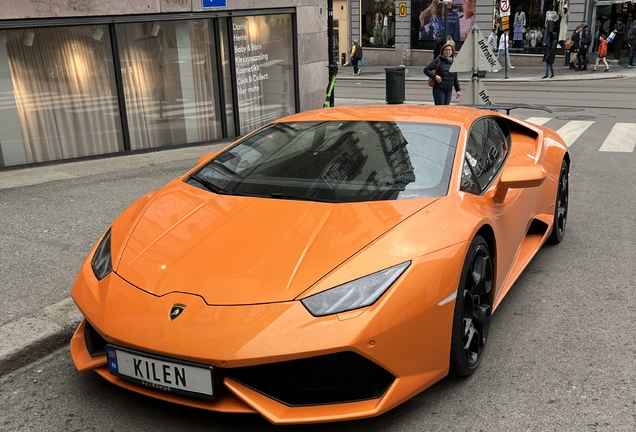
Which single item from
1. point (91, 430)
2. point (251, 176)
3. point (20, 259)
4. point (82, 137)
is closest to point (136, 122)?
point (82, 137)

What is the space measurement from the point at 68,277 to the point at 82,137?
18.4 ft

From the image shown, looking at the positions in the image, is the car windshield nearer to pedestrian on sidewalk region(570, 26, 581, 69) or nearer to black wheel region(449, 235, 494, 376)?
black wheel region(449, 235, 494, 376)

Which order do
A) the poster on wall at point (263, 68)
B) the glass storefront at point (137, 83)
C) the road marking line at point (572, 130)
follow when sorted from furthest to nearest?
the poster on wall at point (263, 68) < the road marking line at point (572, 130) < the glass storefront at point (137, 83)

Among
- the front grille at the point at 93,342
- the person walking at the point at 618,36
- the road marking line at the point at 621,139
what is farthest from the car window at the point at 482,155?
the person walking at the point at 618,36

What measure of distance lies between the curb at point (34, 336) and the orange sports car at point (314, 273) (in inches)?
24.4

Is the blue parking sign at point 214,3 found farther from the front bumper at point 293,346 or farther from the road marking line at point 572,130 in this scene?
the front bumper at point 293,346

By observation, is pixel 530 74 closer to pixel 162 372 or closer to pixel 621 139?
pixel 621 139

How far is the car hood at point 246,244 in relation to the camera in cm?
303

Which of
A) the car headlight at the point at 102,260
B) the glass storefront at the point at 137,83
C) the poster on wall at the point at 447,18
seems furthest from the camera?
the poster on wall at the point at 447,18

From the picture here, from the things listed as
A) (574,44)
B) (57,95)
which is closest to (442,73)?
(57,95)

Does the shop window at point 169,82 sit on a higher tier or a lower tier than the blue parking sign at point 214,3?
lower

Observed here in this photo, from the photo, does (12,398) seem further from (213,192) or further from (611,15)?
(611,15)

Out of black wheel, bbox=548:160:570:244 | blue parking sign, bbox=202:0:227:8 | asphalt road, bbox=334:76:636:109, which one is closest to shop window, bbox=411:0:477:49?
asphalt road, bbox=334:76:636:109

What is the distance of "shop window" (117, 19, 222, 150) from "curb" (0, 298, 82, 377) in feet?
22.4
